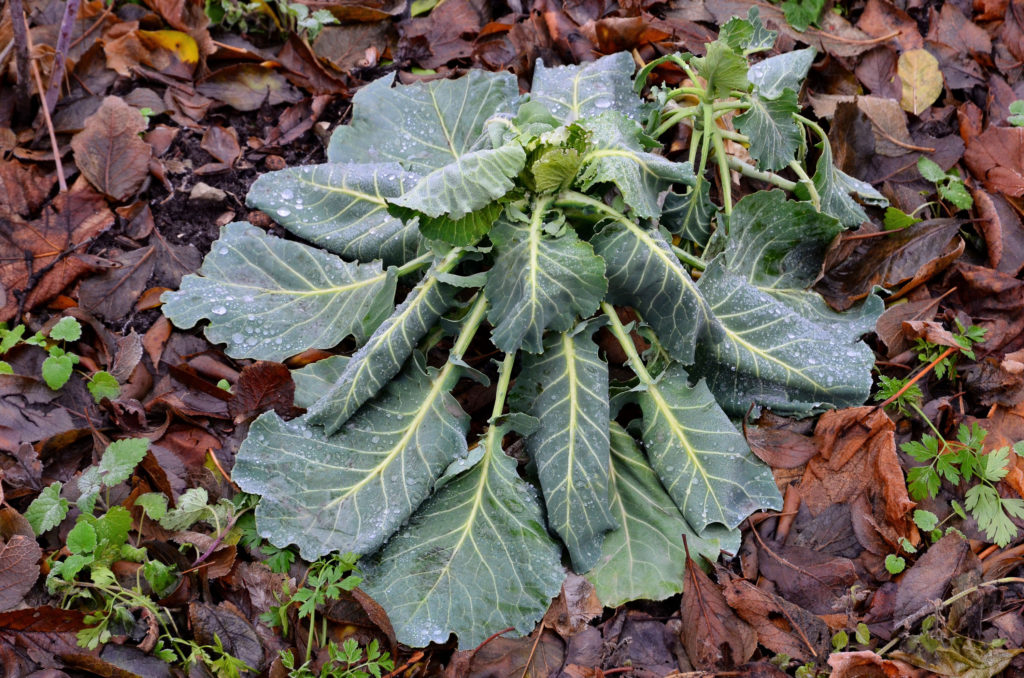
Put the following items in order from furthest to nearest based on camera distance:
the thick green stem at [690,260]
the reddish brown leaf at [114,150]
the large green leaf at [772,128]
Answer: the reddish brown leaf at [114,150] < the thick green stem at [690,260] < the large green leaf at [772,128]

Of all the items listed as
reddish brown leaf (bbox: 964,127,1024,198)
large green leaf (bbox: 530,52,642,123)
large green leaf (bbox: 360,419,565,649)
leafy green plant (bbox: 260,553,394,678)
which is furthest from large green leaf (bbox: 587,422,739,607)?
reddish brown leaf (bbox: 964,127,1024,198)

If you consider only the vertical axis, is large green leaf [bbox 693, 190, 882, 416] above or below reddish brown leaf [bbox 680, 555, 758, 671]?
above

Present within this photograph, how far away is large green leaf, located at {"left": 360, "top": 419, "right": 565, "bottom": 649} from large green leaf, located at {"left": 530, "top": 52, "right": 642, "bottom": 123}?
42.2 inches

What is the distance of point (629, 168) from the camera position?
1.99m

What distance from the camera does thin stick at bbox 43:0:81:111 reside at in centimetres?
238

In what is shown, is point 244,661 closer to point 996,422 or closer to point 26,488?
point 26,488

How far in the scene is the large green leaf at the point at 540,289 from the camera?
1877mm

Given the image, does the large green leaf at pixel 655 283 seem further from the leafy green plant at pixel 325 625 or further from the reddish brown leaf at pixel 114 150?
the reddish brown leaf at pixel 114 150

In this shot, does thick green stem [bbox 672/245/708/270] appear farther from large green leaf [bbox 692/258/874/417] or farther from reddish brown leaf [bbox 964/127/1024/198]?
reddish brown leaf [bbox 964/127/1024/198]

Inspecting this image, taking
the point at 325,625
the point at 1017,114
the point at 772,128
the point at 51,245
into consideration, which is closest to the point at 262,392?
the point at 325,625

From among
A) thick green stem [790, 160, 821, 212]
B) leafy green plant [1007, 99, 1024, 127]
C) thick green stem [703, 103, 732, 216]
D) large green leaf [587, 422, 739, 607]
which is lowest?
large green leaf [587, 422, 739, 607]

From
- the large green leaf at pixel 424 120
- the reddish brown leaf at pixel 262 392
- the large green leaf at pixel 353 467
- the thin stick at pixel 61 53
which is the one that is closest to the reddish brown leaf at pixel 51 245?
the thin stick at pixel 61 53

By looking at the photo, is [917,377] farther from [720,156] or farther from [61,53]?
[61,53]

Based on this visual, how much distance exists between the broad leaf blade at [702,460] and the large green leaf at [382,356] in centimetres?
62
